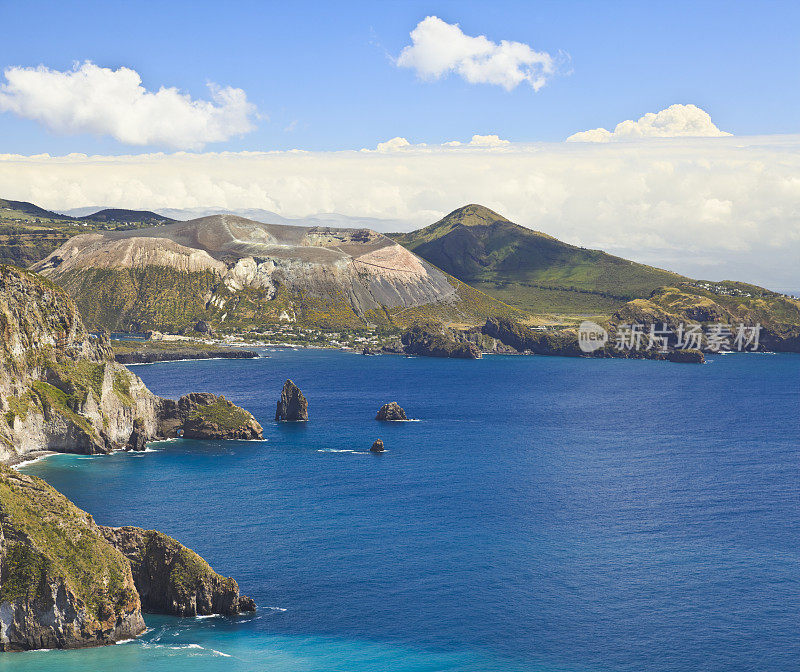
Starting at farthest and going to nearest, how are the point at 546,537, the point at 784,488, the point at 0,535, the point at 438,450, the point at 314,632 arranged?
the point at 438,450, the point at 784,488, the point at 546,537, the point at 314,632, the point at 0,535

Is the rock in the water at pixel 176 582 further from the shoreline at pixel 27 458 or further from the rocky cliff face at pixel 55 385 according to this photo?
the rocky cliff face at pixel 55 385

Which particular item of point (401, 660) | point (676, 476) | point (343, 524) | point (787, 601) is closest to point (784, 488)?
point (676, 476)

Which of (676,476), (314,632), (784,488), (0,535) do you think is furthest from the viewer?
(676,476)

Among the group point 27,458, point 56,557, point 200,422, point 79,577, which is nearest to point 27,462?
point 27,458

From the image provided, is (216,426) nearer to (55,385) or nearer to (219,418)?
(219,418)

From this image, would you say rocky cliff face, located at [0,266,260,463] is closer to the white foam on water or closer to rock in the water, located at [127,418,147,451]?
rock in the water, located at [127,418,147,451]

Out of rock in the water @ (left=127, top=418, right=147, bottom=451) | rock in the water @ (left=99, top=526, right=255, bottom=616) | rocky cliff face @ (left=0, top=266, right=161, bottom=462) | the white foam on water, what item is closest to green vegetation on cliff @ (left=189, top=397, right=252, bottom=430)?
rocky cliff face @ (left=0, top=266, right=161, bottom=462)

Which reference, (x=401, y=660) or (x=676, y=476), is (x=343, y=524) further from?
(x=676, y=476)

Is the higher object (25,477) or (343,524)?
(25,477)
